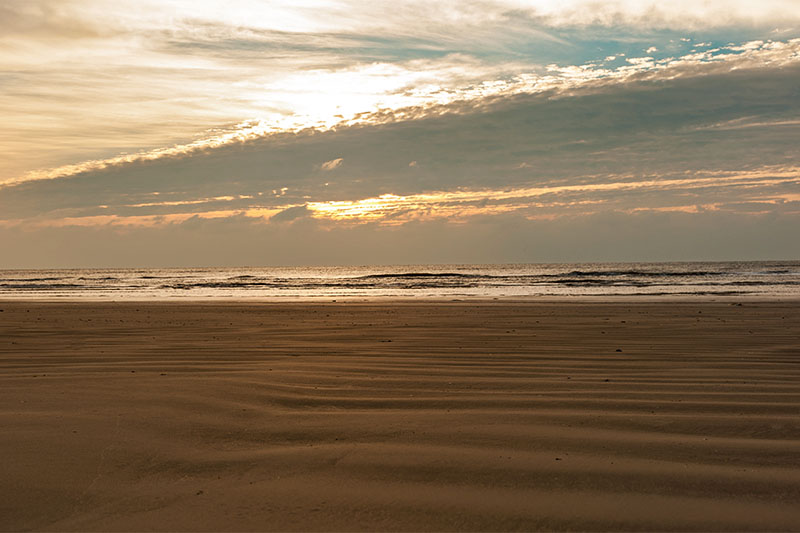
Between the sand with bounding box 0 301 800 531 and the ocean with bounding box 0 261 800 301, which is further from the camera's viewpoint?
the ocean with bounding box 0 261 800 301

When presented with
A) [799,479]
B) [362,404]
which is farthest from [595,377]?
[799,479]

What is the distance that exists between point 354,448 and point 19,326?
36.1 ft

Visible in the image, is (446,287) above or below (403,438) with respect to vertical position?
below

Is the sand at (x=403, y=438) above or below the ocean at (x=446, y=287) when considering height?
above

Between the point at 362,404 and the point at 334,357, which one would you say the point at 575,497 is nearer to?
the point at 362,404

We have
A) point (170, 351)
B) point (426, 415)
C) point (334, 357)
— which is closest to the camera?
point (426, 415)

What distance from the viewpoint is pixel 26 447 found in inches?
151

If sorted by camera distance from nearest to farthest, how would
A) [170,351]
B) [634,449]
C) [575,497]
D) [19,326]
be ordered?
[575,497] < [634,449] < [170,351] < [19,326]

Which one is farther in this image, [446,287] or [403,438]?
[446,287]

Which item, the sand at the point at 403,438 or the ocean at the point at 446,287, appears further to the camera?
the ocean at the point at 446,287

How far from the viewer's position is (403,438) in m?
4.04

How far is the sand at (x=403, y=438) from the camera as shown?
115 inches

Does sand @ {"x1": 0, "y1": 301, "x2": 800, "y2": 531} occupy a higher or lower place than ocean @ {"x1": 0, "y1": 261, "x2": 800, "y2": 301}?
higher

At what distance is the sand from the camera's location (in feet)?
9.60
